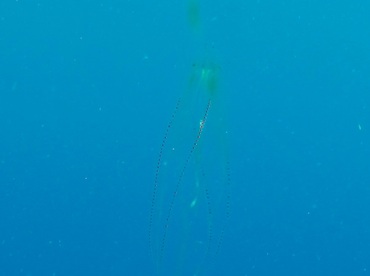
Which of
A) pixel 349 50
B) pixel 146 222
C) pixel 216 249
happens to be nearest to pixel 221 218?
pixel 216 249

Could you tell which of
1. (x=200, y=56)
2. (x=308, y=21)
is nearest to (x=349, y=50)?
(x=308, y=21)

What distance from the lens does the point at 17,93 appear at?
2270 mm

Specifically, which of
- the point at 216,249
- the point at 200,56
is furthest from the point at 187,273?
the point at 200,56

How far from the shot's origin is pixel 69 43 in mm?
2258

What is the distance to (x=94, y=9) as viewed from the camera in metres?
2.24

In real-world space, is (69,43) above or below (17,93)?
above

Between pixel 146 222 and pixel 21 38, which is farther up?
pixel 21 38

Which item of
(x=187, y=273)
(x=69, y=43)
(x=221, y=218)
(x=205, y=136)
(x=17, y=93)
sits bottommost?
(x=187, y=273)

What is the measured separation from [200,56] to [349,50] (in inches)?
20.0

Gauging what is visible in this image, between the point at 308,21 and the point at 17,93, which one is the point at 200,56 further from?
the point at 17,93

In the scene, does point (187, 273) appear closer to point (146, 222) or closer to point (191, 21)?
point (146, 222)

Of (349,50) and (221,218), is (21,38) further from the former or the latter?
(349,50)

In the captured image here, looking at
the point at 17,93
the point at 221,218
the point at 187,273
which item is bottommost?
the point at 187,273

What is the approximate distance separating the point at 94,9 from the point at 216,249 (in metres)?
0.93
